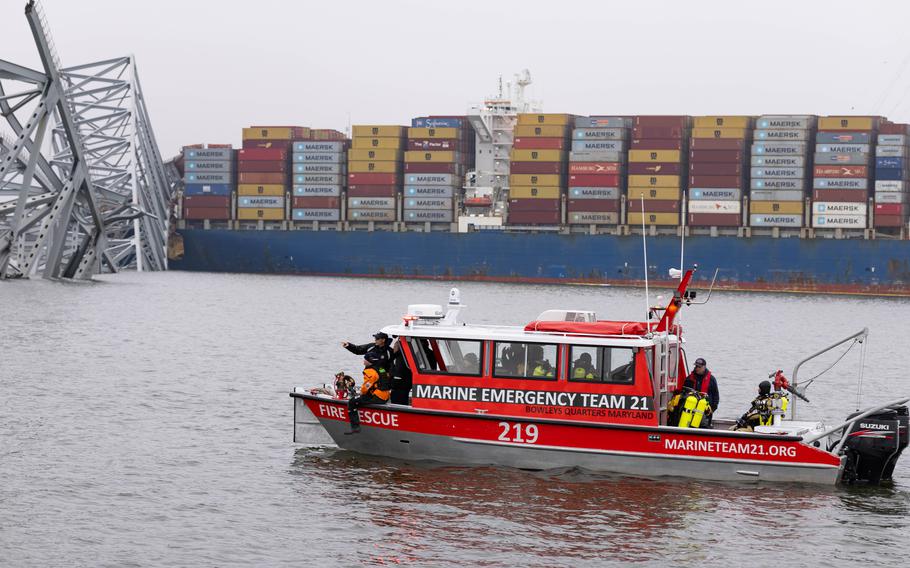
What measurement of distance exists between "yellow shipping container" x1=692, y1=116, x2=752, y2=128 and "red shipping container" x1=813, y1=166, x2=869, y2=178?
6901mm

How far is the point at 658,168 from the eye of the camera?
9425 cm

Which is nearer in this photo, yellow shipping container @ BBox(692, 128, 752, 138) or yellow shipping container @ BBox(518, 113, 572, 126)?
yellow shipping container @ BBox(692, 128, 752, 138)

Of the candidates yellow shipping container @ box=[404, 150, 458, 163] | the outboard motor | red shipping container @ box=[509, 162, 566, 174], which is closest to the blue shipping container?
yellow shipping container @ box=[404, 150, 458, 163]

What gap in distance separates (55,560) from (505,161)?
3550 inches

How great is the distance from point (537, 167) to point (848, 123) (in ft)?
77.3

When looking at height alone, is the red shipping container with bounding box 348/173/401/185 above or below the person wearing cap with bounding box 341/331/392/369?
above

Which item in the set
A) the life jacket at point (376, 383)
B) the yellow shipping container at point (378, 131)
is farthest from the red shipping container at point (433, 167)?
the life jacket at point (376, 383)

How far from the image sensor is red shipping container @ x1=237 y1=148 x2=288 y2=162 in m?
109

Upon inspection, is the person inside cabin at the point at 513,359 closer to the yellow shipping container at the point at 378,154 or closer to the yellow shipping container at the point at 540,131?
the yellow shipping container at the point at 540,131

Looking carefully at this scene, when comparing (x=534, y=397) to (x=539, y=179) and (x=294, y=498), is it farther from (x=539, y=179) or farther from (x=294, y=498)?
(x=539, y=179)

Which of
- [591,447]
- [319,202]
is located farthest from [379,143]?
[591,447]

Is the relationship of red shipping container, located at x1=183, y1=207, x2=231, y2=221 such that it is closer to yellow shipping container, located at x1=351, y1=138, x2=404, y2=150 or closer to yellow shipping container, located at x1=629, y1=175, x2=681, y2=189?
yellow shipping container, located at x1=351, y1=138, x2=404, y2=150

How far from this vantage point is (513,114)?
4119 inches

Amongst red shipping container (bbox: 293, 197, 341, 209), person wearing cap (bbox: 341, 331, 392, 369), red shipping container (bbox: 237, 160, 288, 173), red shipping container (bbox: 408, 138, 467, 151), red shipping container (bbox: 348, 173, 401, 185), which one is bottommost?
person wearing cap (bbox: 341, 331, 392, 369)
